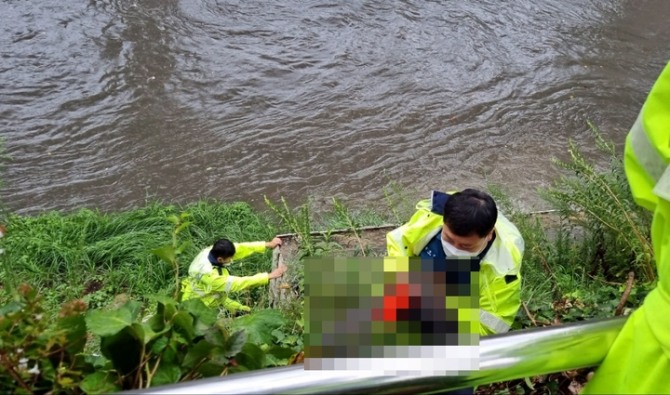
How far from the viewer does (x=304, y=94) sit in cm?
863

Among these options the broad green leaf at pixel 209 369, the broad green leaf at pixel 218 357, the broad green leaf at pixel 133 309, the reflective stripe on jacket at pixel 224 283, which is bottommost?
the reflective stripe on jacket at pixel 224 283

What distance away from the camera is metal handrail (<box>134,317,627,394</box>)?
1098mm

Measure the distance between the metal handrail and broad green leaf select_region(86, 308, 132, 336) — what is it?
1.03ft

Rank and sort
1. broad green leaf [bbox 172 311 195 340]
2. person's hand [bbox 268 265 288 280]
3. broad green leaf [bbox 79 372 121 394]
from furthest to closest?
person's hand [bbox 268 265 288 280] < broad green leaf [bbox 172 311 195 340] < broad green leaf [bbox 79 372 121 394]

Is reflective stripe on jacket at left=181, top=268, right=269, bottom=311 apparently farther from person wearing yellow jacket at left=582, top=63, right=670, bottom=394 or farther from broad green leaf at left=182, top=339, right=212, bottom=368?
A: person wearing yellow jacket at left=582, top=63, right=670, bottom=394

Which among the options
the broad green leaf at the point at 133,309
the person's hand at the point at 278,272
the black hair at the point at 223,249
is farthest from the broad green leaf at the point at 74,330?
the person's hand at the point at 278,272

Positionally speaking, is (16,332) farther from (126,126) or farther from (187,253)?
(126,126)

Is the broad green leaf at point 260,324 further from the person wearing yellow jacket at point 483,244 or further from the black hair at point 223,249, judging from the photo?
the black hair at point 223,249

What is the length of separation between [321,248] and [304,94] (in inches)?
185

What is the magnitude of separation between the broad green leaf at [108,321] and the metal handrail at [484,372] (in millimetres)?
314

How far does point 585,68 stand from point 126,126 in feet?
23.2

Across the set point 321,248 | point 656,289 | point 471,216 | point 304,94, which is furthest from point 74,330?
point 304,94

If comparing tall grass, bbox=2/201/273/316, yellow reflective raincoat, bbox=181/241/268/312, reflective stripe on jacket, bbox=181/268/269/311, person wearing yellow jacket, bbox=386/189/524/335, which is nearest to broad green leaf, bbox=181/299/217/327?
person wearing yellow jacket, bbox=386/189/524/335

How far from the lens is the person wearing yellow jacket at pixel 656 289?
4.41 ft
